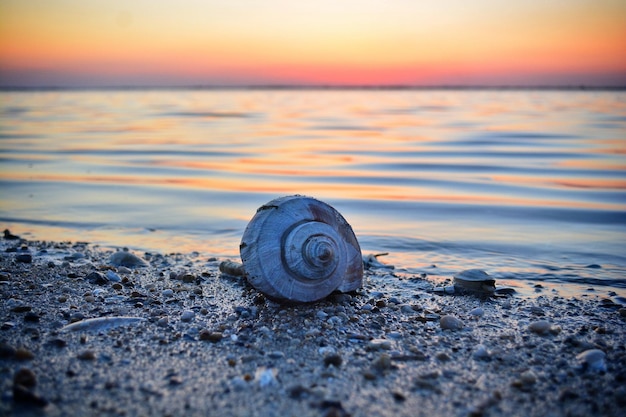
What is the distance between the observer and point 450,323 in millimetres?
3738

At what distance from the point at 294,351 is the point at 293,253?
703 mm

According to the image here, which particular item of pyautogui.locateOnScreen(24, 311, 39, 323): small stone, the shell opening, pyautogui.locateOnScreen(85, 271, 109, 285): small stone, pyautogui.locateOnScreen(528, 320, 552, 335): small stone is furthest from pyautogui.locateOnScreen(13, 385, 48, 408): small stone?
pyautogui.locateOnScreen(528, 320, 552, 335): small stone

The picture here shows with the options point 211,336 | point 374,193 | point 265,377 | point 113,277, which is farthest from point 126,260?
point 374,193

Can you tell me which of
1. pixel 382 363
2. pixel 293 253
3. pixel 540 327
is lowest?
pixel 382 363

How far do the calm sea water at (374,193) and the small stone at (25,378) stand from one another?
10.5 feet

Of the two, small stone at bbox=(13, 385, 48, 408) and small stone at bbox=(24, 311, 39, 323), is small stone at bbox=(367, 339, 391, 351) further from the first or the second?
small stone at bbox=(24, 311, 39, 323)

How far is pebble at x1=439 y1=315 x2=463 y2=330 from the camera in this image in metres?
3.73

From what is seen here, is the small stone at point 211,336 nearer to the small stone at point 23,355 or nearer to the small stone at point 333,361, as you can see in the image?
the small stone at point 333,361

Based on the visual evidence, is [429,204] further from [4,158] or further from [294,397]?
[4,158]

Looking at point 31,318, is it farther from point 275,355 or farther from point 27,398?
point 275,355

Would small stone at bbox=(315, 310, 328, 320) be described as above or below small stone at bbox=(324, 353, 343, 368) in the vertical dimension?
above

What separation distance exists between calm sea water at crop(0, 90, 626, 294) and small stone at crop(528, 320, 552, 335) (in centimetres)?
137

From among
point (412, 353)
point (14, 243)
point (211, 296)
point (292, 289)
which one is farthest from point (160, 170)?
point (412, 353)

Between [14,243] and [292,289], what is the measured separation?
3.74 m
